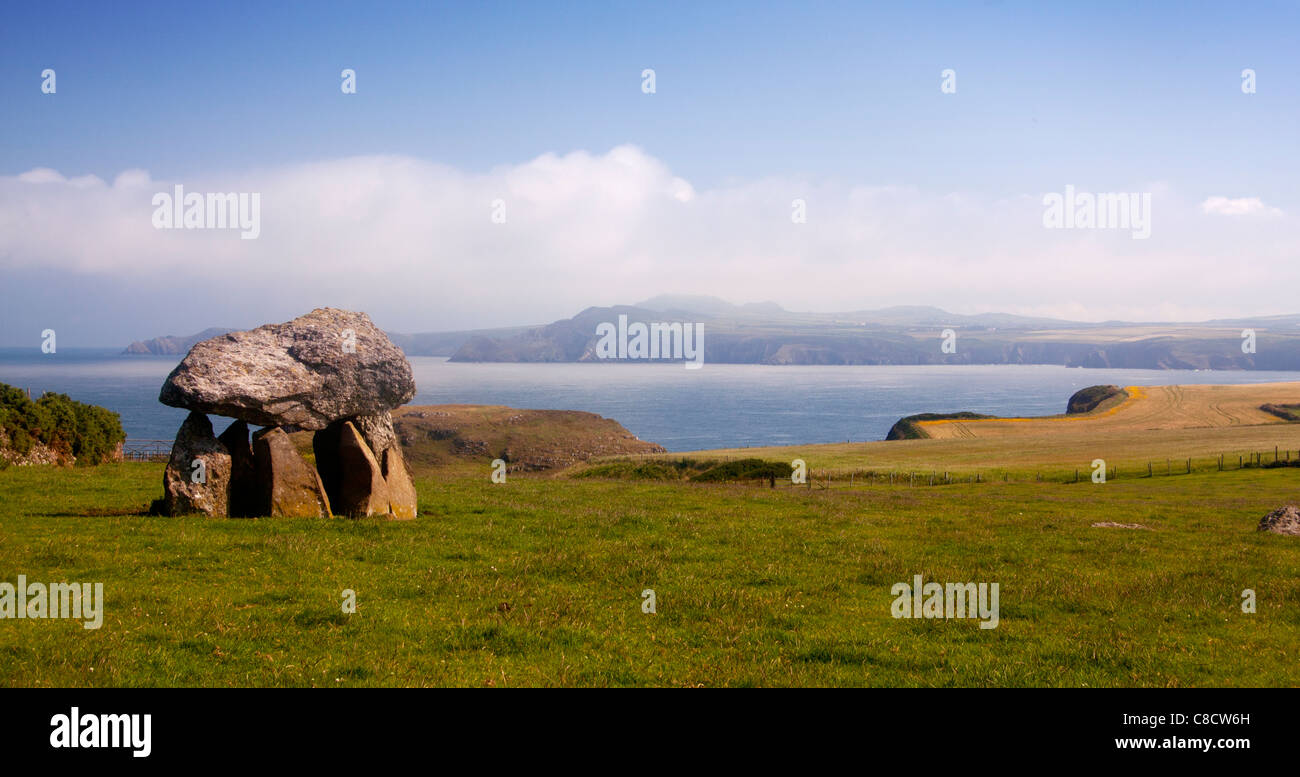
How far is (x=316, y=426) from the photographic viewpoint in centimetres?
2175

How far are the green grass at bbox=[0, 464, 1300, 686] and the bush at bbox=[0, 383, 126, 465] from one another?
9.90 metres

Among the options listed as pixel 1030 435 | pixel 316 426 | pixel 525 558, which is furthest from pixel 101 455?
pixel 1030 435

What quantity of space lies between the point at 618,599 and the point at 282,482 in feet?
37.1

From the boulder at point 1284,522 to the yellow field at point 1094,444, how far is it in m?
31.1

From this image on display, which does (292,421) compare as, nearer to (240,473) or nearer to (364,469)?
(240,473)

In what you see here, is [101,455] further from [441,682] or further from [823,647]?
[823,647]

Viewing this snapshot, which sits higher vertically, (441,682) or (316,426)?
(316,426)

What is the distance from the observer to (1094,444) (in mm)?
94000

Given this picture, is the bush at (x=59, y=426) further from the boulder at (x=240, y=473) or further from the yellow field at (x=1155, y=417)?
the yellow field at (x=1155, y=417)

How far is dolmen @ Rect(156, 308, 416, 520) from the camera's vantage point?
19.6 metres

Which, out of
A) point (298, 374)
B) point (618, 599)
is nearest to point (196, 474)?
point (298, 374)

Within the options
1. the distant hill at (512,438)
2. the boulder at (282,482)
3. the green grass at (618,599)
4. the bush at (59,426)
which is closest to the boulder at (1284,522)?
the green grass at (618,599)

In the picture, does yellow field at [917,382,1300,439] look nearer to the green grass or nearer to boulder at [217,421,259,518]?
the green grass
